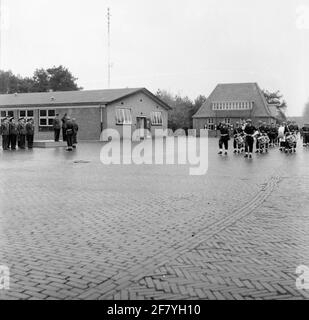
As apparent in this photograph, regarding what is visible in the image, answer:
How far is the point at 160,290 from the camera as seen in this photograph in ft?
15.4

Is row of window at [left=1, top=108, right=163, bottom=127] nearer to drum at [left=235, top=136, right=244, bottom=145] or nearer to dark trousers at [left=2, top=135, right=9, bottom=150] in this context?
dark trousers at [left=2, top=135, right=9, bottom=150]

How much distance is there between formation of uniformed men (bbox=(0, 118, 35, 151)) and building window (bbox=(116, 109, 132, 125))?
1298cm

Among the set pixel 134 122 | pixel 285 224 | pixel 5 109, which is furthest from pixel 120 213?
pixel 5 109

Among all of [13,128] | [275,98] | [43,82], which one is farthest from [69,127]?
[275,98]

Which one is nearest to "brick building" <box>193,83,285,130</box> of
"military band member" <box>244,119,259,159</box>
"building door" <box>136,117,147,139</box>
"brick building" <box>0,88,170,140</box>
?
"brick building" <box>0,88,170,140</box>

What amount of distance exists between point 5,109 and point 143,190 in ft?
118

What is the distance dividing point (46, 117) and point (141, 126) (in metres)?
8.60

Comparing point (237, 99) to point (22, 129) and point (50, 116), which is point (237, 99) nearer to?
point (50, 116)

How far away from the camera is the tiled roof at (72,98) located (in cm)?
4066

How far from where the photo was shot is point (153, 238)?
22.4 ft

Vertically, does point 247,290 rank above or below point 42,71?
below

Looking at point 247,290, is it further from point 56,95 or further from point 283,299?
point 56,95

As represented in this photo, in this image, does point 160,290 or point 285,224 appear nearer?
point 160,290
